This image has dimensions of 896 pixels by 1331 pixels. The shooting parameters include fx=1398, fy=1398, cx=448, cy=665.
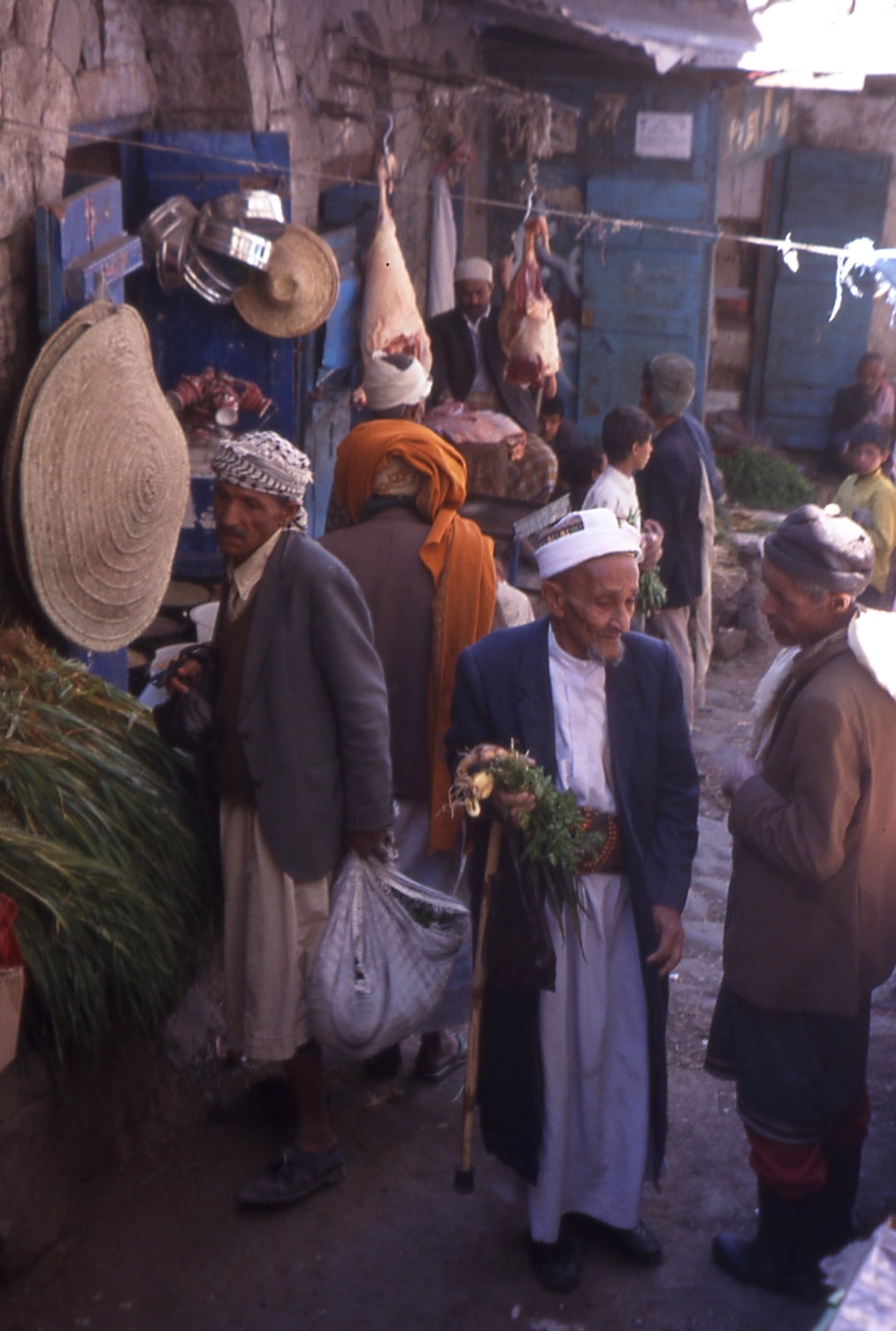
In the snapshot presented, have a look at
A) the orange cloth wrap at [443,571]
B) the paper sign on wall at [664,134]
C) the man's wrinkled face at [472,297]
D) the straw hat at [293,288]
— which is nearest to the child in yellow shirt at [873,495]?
the man's wrinkled face at [472,297]

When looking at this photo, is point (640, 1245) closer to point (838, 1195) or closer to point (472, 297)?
point (838, 1195)

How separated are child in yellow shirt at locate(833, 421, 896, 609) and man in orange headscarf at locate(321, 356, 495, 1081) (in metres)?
4.45

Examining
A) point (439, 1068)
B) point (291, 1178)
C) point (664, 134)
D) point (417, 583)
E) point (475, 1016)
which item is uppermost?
point (664, 134)

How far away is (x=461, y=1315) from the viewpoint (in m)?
3.45

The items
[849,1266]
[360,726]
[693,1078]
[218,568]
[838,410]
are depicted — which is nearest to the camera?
[849,1266]

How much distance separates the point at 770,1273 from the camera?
3.55m

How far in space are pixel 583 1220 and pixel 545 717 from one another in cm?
143

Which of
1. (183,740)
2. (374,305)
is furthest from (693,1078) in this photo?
(374,305)

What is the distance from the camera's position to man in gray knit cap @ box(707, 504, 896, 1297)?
3182mm

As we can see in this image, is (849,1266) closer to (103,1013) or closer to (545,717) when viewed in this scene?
(545,717)

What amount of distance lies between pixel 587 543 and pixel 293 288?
359cm

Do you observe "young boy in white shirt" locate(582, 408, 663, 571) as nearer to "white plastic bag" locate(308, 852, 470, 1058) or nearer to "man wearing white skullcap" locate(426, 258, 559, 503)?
"man wearing white skullcap" locate(426, 258, 559, 503)

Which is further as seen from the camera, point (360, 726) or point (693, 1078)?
point (693, 1078)

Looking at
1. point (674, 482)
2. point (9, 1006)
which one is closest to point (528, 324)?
point (674, 482)
